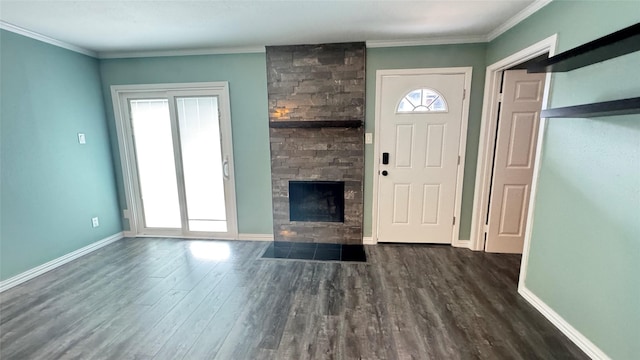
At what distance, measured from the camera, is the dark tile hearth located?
306 centimetres

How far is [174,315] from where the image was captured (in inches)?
82.0

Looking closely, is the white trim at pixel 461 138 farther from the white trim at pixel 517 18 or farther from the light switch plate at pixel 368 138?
the white trim at pixel 517 18

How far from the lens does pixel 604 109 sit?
4.54 feet

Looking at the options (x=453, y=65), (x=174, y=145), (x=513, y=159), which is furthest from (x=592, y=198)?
(x=174, y=145)

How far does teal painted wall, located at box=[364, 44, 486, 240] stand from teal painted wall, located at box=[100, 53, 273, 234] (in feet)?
4.35

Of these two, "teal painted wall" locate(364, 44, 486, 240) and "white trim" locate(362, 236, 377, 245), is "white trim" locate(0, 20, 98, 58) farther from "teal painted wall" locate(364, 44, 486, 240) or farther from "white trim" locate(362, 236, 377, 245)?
"white trim" locate(362, 236, 377, 245)

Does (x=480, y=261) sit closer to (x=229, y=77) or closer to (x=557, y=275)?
(x=557, y=275)

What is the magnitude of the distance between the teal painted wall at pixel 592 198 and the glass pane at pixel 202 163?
3453mm

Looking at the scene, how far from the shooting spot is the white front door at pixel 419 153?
9.96ft

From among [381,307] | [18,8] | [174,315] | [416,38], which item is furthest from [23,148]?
[416,38]

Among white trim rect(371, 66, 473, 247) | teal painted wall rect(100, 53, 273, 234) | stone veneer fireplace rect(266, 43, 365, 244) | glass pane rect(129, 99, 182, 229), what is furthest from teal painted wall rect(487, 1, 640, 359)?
glass pane rect(129, 99, 182, 229)

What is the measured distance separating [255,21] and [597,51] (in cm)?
249

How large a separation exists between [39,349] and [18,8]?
2.65 meters

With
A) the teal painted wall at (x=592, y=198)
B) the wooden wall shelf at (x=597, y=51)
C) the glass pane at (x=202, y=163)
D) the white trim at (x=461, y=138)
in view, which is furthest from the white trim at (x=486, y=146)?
the glass pane at (x=202, y=163)
